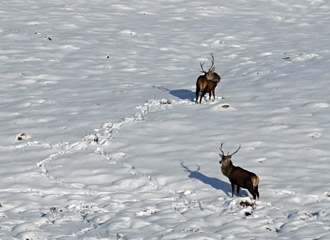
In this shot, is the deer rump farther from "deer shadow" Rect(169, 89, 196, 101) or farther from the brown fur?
"deer shadow" Rect(169, 89, 196, 101)

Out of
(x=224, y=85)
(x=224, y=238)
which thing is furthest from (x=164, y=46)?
(x=224, y=238)

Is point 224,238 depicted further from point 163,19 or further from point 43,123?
point 163,19

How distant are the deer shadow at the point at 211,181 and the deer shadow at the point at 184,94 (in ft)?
17.1

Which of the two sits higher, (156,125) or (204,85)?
(204,85)

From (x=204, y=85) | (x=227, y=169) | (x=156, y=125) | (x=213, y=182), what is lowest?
(x=213, y=182)

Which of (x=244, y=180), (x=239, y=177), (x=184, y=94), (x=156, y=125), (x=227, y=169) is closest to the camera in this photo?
(x=244, y=180)

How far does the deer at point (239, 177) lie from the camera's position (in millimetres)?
12570

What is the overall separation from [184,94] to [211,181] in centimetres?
605

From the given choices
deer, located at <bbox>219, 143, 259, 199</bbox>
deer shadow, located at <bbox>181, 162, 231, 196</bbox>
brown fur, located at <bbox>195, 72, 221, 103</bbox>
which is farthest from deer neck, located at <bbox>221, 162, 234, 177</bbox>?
brown fur, located at <bbox>195, 72, 221, 103</bbox>

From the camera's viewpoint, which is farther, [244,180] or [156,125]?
[156,125]

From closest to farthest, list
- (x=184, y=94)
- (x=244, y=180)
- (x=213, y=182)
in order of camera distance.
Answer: (x=244, y=180) < (x=213, y=182) < (x=184, y=94)

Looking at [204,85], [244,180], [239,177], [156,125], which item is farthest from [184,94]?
[244,180]

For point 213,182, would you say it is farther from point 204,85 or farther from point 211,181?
point 204,85

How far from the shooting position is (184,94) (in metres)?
19.4
